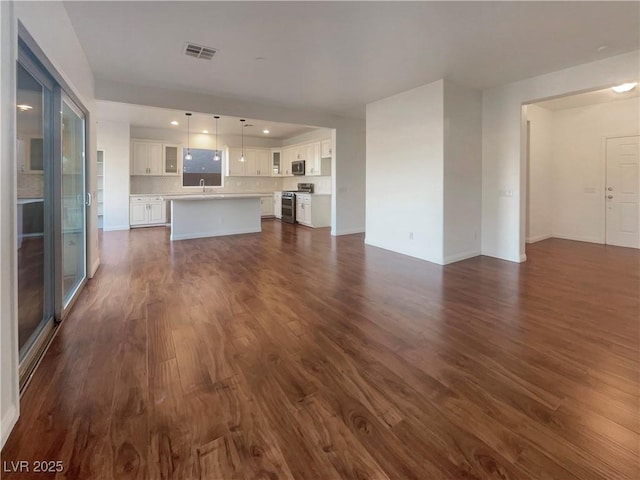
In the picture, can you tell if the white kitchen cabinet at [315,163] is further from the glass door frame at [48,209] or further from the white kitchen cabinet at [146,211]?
the glass door frame at [48,209]

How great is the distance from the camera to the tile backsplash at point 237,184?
9391 mm

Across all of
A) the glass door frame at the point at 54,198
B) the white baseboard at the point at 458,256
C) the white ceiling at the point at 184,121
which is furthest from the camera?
the white ceiling at the point at 184,121

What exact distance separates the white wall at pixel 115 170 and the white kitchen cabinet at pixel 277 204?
169 inches

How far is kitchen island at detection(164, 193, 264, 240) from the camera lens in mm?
7082

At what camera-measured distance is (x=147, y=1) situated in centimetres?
277

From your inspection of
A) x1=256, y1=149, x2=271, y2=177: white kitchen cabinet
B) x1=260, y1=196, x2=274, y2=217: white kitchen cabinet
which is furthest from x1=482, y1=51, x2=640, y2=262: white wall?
x1=260, y1=196, x2=274, y2=217: white kitchen cabinet

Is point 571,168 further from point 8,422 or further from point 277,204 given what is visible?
point 8,422

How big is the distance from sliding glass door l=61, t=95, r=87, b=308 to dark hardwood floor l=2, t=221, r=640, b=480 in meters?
0.26

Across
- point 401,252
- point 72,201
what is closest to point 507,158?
point 401,252

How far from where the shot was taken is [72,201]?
11.6 ft

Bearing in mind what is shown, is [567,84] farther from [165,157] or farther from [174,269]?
[165,157]

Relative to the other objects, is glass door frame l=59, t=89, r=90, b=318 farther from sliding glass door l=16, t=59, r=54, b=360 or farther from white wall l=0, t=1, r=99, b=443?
white wall l=0, t=1, r=99, b=443

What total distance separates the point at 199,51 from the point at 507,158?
4.62 m

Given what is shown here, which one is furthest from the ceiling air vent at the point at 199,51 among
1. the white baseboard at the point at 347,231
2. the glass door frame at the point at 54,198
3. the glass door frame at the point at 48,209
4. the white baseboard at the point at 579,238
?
the white baseboard at the point at 579,238
